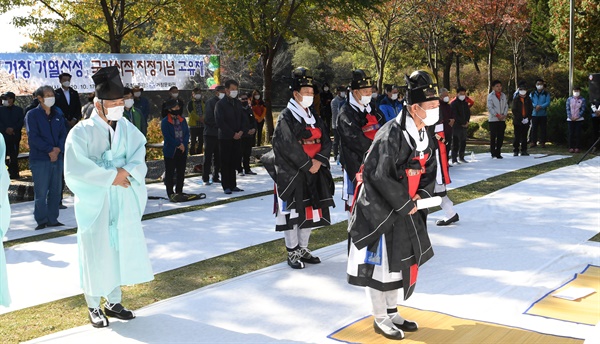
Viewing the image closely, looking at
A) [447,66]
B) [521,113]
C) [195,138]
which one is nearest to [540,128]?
[521,113]

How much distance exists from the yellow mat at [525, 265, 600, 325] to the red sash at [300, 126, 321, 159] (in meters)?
2.56

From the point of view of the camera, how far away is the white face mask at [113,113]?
16.9 ft

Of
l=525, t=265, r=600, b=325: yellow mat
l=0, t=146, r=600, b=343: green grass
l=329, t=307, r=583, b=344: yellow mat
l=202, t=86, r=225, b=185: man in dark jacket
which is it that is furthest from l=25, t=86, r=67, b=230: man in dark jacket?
l=525, t=265, r=600, b=325: yellow mat

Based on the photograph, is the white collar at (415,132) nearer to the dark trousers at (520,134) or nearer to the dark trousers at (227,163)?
the dark trousers at (227,163)

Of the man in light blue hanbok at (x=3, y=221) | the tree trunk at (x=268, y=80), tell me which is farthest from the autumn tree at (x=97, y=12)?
the man in light blue hanbok at (x=3, y=221)

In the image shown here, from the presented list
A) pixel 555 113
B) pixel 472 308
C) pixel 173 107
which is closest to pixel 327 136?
pixel 472 308

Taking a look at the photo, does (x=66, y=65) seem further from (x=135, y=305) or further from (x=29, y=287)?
(x=135, y=305)

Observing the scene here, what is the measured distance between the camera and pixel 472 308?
17.5 ft

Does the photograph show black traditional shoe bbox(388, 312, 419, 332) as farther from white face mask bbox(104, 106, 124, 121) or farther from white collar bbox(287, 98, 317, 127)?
white face mask bbox(104, 106, 124, 121)

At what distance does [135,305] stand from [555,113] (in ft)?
49.1

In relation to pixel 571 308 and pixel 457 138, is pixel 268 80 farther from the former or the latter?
pixel 571 308

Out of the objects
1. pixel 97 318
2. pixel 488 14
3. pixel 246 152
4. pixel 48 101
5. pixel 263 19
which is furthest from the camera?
pixel 488 14

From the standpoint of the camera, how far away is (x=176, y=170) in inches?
430

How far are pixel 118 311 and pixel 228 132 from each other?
650 cm
